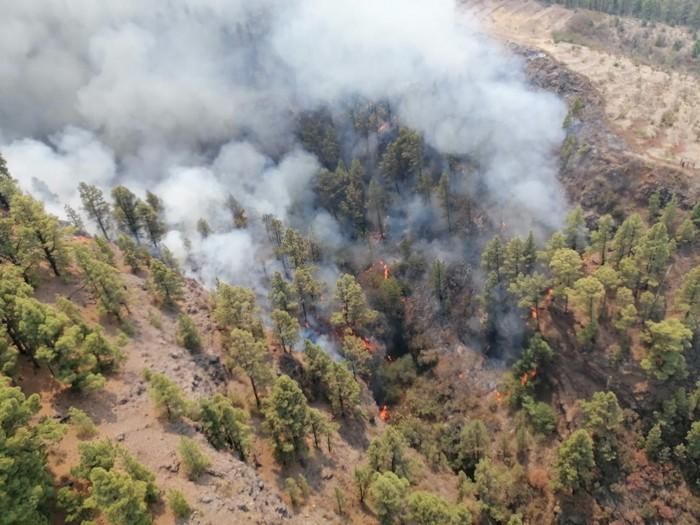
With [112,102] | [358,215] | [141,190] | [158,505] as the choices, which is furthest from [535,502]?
[112,102]

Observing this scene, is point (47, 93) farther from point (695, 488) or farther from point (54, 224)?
point (695, 488)

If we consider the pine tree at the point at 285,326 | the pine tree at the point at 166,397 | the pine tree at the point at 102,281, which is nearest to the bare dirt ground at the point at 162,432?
the pine tree at the point at 166,397

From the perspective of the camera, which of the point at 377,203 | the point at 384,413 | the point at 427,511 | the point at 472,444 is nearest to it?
the point at 427,511

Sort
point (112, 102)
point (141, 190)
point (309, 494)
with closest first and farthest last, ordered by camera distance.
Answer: point (309, 494) → point (141, 190) → point (112, 102)

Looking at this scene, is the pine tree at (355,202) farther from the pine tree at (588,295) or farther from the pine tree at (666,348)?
the pine tree at (666,348)

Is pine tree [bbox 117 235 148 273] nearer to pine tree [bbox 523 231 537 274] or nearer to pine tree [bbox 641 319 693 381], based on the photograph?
pine tree [bbox 523 231 537 274]

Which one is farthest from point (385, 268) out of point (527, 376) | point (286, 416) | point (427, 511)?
point (427, 511)

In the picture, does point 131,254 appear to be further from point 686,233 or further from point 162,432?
point 686,233
